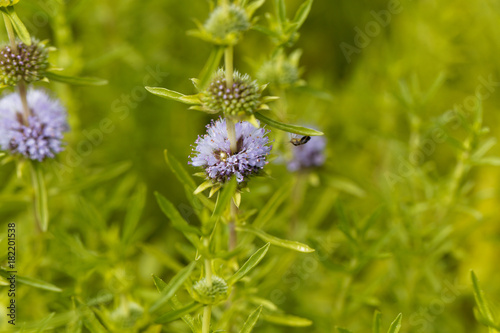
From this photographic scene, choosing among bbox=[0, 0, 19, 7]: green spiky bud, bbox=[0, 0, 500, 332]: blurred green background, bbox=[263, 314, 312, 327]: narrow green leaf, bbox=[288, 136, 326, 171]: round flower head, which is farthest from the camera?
bbox=[288, 136, 326, 171]: round flower head

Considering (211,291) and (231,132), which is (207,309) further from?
(231,132)

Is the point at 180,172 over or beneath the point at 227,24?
beneath

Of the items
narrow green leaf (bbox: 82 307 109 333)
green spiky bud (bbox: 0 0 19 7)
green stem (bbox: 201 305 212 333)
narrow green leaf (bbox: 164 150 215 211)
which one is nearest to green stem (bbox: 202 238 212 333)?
green stem (bbox: 201 305 212 333)

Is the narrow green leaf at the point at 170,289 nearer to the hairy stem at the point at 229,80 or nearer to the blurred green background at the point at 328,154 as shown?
the hairy stem at the point at 229,80

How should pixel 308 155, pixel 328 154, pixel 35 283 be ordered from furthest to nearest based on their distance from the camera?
pixel 328 154 < pixel 308 155 < pixel 35 283

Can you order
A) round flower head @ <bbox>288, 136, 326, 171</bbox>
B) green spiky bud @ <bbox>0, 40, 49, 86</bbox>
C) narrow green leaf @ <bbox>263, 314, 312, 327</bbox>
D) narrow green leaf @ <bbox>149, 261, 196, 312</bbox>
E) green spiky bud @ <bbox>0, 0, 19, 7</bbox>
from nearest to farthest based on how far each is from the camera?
narrow green leaf @ <bbox>149, 261, 196, 312</bbox> < green spiky bud @ <bbox>0, 0, 19, 7</bbox> < green spiky bud @ <bbox>0, 40, 49, 86</bbox> < narrow green leaf @ <bbox>263, 314, 312, 327</bbox> < round flower head @ <bbox>288, 136, 326, 171</bbox>

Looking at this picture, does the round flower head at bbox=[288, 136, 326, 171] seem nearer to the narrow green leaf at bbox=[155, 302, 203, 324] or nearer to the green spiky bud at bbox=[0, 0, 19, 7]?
the narrow green leaf at bbox=[155, 302, 203, 324]

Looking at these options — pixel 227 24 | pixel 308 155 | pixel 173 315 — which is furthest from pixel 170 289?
pixel 308 155
